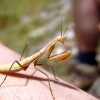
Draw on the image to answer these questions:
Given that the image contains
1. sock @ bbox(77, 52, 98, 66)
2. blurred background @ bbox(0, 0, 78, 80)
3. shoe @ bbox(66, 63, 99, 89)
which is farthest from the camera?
blurred background @ bbox(0, 0, 78, 80)

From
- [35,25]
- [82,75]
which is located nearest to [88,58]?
[82,75]

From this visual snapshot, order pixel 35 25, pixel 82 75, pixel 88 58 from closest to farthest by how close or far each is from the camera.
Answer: pixel 82 75 → pixel 88 58 → pixel 35 25

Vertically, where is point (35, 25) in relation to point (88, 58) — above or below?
above

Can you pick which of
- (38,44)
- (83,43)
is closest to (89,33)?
(83,43)

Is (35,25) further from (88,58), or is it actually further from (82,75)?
(82,75)

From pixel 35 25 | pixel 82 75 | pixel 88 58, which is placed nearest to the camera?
pixel 82 75

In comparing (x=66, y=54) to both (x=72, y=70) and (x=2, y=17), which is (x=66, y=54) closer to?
(x=72, y=70)
